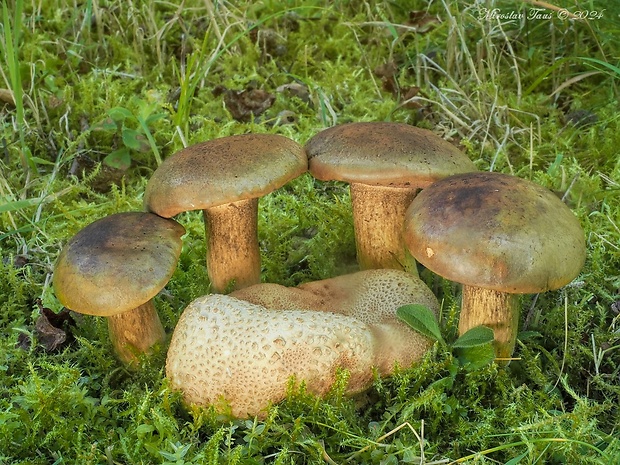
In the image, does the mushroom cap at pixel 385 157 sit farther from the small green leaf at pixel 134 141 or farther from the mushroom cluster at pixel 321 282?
the small green leaf at pixel 134 141

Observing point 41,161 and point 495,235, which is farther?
point 41,161

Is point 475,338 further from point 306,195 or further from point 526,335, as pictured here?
point 306,195

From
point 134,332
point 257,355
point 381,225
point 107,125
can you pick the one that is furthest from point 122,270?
point 107,125

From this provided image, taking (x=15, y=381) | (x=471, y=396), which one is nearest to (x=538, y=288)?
(x=471, y=396)

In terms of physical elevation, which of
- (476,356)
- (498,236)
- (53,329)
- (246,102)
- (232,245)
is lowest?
(53,329)

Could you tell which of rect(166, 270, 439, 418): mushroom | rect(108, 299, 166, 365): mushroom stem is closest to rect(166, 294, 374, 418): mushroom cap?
rect(166, 270, 439, 418): mushroom

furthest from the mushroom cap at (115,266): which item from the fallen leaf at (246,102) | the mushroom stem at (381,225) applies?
the fallen leaf at (246,102)

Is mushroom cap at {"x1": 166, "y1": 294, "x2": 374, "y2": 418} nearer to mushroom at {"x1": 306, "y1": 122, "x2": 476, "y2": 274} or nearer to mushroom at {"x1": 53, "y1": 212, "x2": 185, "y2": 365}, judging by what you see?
mushroom at {"x1": 53, "y1": 212, "x2": 185, "y2": 365}

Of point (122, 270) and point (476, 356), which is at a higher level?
point (122, 270)

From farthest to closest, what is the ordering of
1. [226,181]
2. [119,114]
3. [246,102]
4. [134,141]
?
[246,102]
[119,114]
[134,141]
[226,181]
